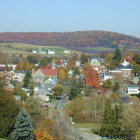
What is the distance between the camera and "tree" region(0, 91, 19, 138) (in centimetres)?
1264

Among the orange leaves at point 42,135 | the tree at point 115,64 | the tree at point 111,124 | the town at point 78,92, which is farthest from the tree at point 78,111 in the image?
the tree at point 115,64

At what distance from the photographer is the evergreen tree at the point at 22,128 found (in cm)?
1228

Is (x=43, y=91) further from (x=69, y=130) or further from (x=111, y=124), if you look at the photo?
(x=111, y=124)

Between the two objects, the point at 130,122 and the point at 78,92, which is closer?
the point at 130,122

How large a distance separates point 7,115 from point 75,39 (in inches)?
2639

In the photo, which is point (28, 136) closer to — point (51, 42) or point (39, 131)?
point (39, 131)

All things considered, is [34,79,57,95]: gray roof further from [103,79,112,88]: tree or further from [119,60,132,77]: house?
[119,60,132,77]: house

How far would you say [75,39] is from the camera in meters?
79.2

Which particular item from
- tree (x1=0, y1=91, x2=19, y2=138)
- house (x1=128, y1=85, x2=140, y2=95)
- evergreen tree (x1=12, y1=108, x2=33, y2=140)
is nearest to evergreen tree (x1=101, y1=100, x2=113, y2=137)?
evergreen tree (x1=12, y1=108, x2=33, y2=140)

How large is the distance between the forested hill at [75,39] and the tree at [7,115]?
180 ft

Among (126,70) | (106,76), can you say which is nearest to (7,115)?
(106,76)

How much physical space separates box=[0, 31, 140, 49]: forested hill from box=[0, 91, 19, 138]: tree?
Answer: 55.0 meters

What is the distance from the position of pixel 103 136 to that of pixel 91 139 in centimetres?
82

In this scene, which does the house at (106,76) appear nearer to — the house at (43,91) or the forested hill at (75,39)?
the house at (43,91)
